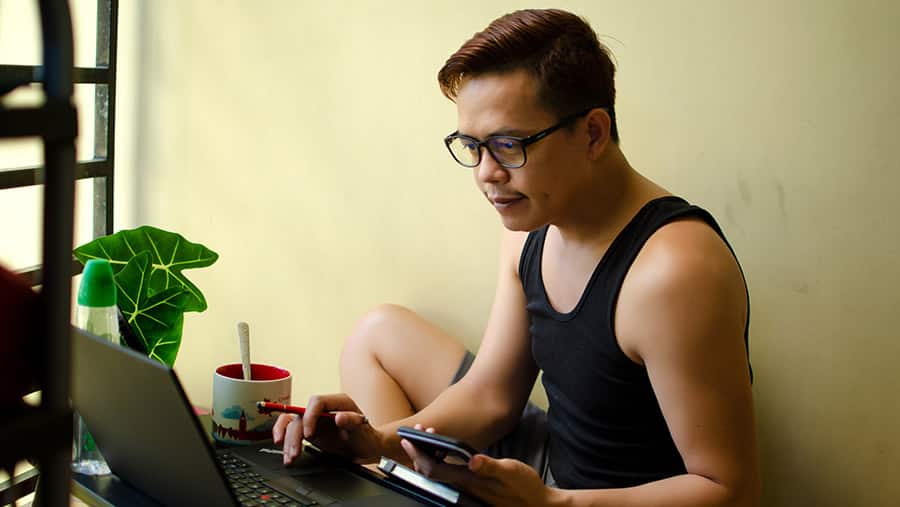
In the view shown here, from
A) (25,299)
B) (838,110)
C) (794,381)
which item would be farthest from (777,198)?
(25,299)

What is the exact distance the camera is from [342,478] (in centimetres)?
121

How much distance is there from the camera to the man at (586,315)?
1299mm

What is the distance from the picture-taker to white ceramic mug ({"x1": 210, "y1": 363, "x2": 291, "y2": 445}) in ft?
4.31

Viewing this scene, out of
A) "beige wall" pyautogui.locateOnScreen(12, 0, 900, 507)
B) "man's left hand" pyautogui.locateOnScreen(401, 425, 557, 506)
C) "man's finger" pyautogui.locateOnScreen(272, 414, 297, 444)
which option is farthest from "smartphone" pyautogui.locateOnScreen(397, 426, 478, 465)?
"beige wall" pyautogui.locateOnScreen(12, 0, 900, 507)

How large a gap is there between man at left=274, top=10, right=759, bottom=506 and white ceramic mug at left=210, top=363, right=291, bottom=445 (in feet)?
0.14

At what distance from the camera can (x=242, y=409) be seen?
1.32 meters

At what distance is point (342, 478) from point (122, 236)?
0.59 meters

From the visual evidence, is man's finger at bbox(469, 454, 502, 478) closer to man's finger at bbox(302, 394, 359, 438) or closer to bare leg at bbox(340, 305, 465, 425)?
man's finger at bbox(302, 394, 359, 438)

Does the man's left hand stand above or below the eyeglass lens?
below

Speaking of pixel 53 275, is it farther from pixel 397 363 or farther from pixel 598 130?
pixel 397 363

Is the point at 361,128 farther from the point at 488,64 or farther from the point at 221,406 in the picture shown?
the point at 221,406

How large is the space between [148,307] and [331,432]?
36 cm

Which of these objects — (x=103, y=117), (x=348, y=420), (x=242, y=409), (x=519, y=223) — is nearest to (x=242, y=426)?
A: (x=242, y=409)

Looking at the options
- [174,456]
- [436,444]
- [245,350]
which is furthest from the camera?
[245,350]
